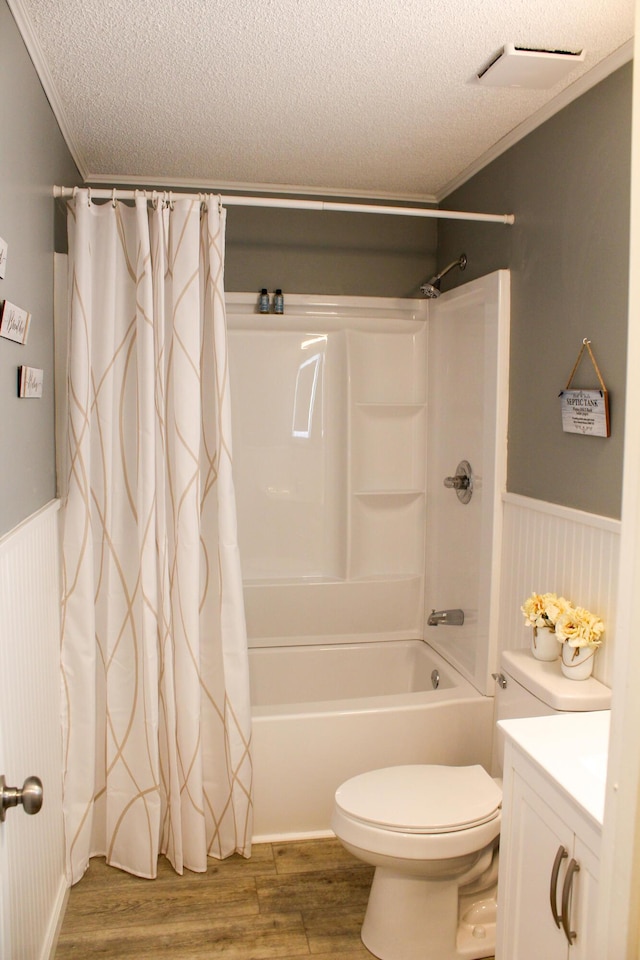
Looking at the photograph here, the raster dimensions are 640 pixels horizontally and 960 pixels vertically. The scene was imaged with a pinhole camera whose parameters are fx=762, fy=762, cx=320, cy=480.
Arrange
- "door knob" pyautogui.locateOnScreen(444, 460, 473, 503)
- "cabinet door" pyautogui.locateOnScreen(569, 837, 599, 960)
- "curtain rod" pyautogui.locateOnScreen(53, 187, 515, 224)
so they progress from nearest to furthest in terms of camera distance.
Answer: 1. "cabinet door" pyautogui.locateOnScreen(569, 837, 599, 960)
2. "curtain rod" pyautogui.locateOnScreen(53, 187, 515, 224)
3. "door knob" pyautogui.locateOnScreen(444, 460, 473, 503)

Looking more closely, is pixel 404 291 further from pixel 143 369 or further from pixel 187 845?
pixel 187 845

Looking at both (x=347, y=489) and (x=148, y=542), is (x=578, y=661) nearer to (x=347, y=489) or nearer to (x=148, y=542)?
(x=148, y=542)

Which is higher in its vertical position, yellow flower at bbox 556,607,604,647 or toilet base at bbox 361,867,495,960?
yellow flower at bbox 556,607,604,647

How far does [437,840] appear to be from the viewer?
1994 mm

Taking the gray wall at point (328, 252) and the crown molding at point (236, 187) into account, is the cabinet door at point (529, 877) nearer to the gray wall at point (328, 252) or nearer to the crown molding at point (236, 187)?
the gray wall at point (328, 252)

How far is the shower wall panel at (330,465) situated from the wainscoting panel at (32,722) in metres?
1.20

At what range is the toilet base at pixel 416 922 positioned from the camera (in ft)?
6.95

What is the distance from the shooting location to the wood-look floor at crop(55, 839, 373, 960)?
7.06 ft

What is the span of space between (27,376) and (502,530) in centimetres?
166

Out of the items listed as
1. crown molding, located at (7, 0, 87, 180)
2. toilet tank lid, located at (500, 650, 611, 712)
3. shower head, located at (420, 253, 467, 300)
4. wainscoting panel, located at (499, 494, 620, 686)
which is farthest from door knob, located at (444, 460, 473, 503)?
crown molding, located at (7, 0, 87, 180)

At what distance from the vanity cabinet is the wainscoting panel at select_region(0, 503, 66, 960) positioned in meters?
1.03

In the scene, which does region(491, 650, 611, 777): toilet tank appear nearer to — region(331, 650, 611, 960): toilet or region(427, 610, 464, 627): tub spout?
region(331, 650, 611, 960): toilet

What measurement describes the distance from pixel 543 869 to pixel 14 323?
1.61 m

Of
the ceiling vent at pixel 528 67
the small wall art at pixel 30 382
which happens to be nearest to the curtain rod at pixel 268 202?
the ceiling vent at pixel 528 67
